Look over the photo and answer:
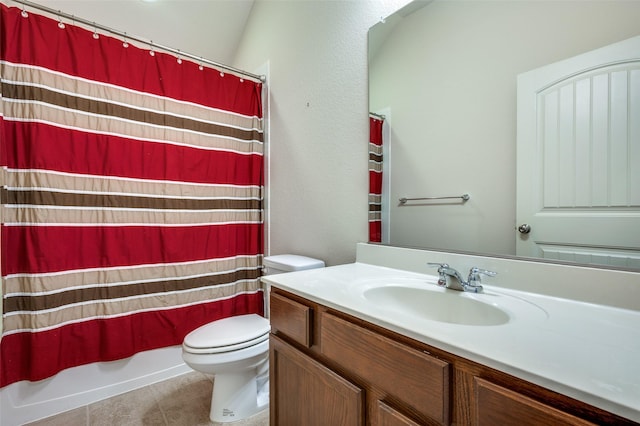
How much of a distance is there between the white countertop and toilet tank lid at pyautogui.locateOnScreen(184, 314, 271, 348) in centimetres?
68

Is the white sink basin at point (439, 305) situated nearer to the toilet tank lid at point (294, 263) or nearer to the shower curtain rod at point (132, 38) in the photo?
the toilet tank lid at point (294, 263)

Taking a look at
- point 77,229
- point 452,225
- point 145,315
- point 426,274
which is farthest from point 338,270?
point 77,229

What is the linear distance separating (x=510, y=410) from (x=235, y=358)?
1.18m

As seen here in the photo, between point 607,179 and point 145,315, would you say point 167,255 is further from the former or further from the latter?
point 607,179

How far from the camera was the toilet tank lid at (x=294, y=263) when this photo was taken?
1.50m

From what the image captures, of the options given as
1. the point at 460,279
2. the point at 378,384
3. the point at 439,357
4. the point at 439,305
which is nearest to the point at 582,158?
the point at 460,279

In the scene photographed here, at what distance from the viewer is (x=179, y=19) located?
215cm

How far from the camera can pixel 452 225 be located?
1098 mm

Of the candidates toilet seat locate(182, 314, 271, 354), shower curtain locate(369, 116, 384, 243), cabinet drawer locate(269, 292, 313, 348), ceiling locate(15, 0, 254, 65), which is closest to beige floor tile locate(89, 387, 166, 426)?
toilet seat locate(182, 314, 271, 354)

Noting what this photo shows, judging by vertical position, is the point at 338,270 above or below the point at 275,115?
below

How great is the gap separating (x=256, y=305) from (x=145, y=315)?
70cm

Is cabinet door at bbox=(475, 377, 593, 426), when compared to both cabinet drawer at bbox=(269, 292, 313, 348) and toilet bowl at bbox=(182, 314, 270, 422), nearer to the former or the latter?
cabinet drawer at bbox=(269, 292, 313, 348)

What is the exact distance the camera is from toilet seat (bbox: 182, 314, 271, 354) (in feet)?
4.37

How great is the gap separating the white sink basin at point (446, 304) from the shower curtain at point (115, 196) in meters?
1.30
